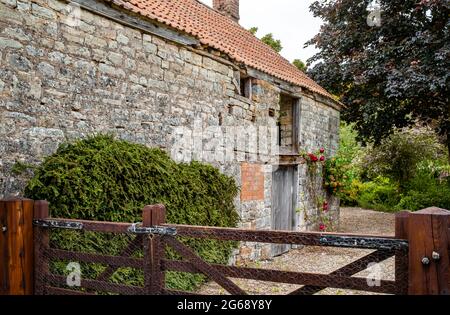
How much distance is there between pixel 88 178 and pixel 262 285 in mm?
3512

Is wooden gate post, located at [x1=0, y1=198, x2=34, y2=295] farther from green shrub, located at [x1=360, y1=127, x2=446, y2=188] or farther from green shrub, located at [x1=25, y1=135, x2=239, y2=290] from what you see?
green shrub, located at [x1=360, y1=127, x2=446, y2=188]

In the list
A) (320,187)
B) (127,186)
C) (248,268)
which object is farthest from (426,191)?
(248,268)

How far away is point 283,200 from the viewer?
973 centimetres

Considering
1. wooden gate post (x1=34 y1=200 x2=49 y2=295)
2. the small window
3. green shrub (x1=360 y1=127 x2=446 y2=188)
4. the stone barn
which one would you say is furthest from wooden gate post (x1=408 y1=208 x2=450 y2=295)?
green shrub (x1=360 y1=127 x2=446 y2=188)

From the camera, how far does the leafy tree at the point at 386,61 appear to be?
→ 10266 millimetres

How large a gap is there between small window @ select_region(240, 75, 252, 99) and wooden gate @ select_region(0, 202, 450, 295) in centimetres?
528

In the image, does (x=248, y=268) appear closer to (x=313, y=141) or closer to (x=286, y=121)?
(x=286, y=121)

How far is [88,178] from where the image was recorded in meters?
4.39

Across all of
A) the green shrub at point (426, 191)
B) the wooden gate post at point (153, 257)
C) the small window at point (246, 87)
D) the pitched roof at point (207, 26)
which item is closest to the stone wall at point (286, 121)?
the pitched roof at point (207, 26)

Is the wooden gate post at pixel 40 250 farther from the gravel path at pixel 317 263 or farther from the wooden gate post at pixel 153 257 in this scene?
the gravel path at pixel 317 263

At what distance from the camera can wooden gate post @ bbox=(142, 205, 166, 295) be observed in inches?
114
